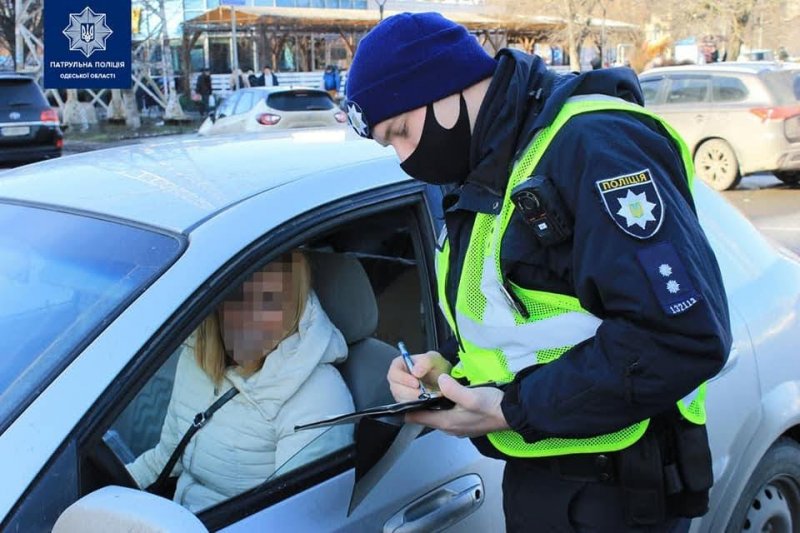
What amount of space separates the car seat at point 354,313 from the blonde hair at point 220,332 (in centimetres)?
10

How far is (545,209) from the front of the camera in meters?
1.36

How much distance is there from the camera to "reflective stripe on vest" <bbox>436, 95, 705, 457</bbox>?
1424 millimetres

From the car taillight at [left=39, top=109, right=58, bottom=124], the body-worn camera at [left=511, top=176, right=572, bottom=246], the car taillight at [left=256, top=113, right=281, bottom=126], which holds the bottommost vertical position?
the car taillight at [left=256, top=113, right=281, bottom=126]

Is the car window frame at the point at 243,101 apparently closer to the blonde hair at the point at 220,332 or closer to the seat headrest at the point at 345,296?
the seat headrest at the point at 345,296

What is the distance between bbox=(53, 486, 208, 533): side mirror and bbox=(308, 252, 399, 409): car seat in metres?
1.04

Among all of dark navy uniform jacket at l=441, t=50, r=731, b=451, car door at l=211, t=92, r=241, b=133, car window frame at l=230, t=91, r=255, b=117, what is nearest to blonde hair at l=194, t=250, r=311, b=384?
dark navy uniform jacket at l=441, t=50, r=731, b=451

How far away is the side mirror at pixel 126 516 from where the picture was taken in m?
1.15

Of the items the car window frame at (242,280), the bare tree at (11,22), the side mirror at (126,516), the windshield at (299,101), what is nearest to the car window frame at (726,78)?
the windshield at (299,101)

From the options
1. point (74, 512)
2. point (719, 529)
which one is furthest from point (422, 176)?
point (719, 529)

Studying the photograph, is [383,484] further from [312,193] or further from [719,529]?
[719,529]

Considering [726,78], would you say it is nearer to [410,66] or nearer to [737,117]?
[737,117]

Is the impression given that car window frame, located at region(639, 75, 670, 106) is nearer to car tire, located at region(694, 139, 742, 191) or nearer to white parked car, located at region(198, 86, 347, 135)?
car tire, located at region(694, 139, 742, 191)

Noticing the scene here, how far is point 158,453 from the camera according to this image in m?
2.02

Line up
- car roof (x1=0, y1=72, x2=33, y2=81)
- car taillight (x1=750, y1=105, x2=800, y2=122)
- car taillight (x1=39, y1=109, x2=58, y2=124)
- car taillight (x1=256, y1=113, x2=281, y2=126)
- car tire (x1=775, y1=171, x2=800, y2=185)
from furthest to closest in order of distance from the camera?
car taillight (x1=256, y1=113, x2=281, y2=126) → car taillight (x1=39, y1=109, x2=58, y2=124) → car roof (x1=0, y1=72, x2=33, y2=81) → car tire (x1=775, y1=171, x2=800, y2=185) → car taillight (x1=750, y1=105, x2=800, y2=122)
